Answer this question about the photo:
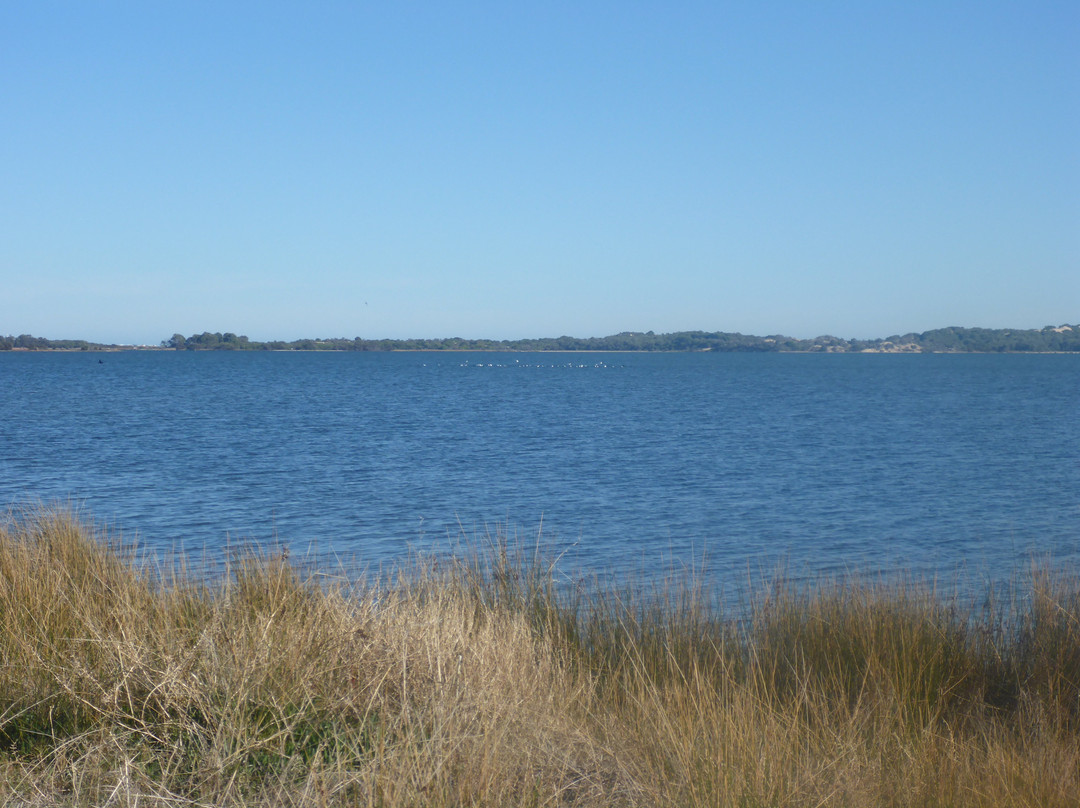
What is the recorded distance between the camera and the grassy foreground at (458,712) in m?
3.85

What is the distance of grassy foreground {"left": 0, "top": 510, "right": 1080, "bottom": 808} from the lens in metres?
3.85

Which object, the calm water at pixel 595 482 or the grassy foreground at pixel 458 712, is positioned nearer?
the grassy foreground at pixel 458 712

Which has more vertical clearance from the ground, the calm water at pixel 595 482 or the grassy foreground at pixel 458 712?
the grassy foreground at pixel 458 712

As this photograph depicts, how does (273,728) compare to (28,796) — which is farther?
(273,728)

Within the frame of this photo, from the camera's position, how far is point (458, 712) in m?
4.41

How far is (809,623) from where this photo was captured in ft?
24.0

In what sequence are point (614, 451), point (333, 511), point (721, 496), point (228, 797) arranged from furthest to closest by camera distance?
point (614, 451) → point (721, 496) → point (333, 511) → point (228, 797)

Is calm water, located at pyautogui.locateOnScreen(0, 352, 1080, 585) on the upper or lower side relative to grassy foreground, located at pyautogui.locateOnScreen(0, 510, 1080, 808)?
lower

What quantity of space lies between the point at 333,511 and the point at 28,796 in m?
15.0

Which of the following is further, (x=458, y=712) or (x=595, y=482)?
(x=595, y=482)

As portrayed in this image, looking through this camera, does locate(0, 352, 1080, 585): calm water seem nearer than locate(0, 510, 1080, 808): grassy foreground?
No

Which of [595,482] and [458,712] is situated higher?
[458,712]

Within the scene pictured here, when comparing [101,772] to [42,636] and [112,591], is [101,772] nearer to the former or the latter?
[42,636]

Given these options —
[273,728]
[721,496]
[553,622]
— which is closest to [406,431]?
[721,496]
